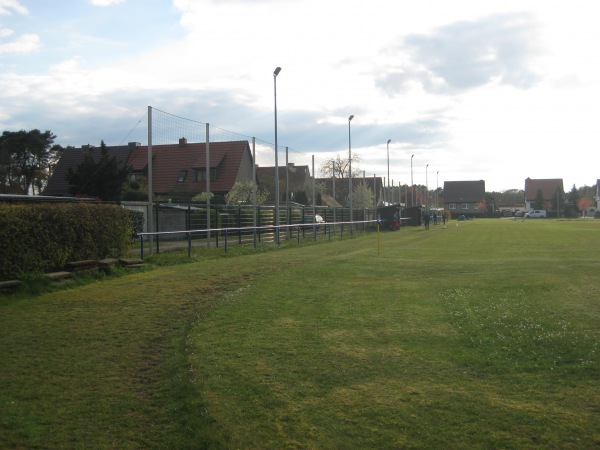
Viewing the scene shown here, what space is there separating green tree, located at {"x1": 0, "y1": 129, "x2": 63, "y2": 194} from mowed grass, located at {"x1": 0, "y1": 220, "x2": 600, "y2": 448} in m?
39.8

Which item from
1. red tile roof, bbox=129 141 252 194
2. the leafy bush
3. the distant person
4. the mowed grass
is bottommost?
the mowed grass

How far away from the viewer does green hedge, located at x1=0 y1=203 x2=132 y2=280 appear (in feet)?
38.7

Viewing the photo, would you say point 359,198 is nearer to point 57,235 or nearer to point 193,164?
point 193,164

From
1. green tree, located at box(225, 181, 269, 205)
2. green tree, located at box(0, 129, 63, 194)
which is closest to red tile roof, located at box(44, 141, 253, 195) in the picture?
green tree, located at box(225, 181, 269, 205)

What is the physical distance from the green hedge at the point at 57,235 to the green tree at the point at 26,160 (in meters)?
33.5

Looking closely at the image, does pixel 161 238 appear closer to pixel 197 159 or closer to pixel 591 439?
pixel 197 159

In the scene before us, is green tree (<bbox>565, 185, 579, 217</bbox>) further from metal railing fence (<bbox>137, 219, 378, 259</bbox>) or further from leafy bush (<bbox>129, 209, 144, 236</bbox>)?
leafy bush (<bbox>129, 209, 144, 236</bbox>)

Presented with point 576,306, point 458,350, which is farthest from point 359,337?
point 576,306

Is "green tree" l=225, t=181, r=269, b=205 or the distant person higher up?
"green tree" l=225, t=181, r=269, b=205

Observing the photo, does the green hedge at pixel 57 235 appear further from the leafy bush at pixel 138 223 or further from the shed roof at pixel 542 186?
the shed roof at pixel 542 186

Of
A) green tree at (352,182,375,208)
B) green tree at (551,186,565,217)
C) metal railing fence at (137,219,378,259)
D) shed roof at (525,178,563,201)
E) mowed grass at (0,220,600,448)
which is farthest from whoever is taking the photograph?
shed roof at (525,178,563,201)

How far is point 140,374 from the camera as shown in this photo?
646 cm

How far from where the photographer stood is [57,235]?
13297 millimetres

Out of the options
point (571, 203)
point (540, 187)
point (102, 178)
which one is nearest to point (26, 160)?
point (102, 178)
